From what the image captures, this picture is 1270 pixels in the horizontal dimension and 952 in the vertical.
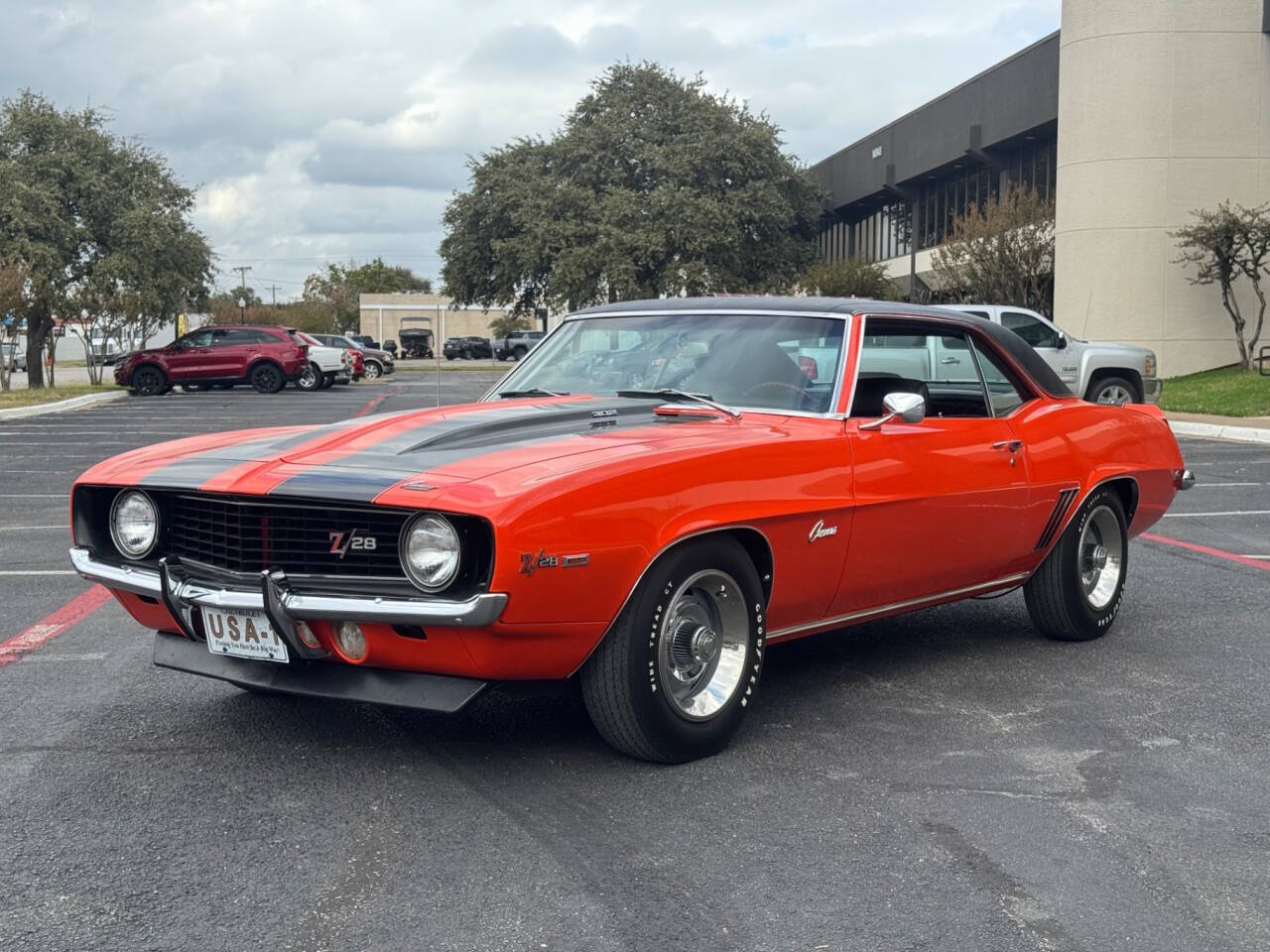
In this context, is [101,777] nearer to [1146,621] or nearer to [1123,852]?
[1123,852]

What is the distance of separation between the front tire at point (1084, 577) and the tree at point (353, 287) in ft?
360

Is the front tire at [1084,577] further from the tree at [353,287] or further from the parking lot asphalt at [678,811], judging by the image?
the tree at [353,287]

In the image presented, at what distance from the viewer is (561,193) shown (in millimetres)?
51812

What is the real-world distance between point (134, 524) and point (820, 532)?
232cm

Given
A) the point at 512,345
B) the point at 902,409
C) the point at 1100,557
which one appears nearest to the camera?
the point at 902,409

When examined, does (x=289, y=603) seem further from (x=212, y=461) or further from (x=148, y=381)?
(x=148, y=381)

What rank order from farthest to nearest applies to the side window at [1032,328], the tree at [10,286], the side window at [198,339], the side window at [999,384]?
the side window at [198,339], the tree at [10,286], the side window at [1032,328], the side window at [999,384]

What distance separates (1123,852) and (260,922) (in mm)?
2221

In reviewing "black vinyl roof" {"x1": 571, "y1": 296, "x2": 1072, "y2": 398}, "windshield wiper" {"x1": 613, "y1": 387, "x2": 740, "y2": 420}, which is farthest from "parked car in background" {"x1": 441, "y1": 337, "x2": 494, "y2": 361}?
"windshield wiper" {"x1": 613, "y1": 387, "x2": 740, "y2": 420}

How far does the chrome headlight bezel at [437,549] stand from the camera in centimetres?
412

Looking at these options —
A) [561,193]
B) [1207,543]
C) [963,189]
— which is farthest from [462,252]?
[1207,543]

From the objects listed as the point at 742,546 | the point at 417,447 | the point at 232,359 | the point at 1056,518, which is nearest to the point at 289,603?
the point at 417,447

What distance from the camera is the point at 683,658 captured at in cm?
468

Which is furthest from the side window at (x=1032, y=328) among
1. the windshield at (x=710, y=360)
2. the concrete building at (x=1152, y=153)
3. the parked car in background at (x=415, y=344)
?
the parked car in background at (x=415, y=344)
